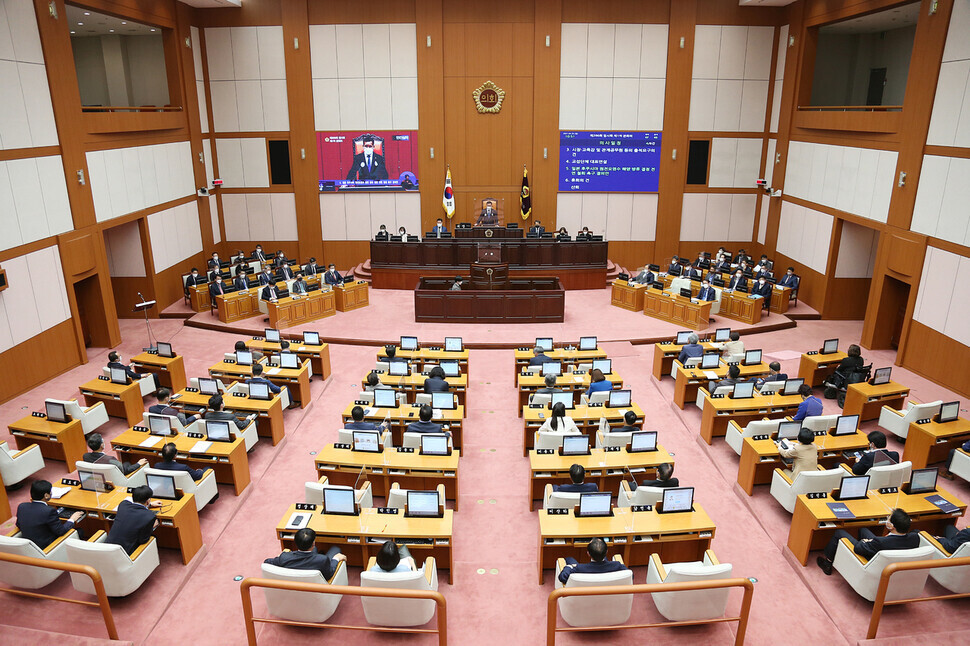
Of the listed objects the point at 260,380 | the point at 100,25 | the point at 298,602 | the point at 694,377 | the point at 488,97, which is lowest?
the point at 298,602

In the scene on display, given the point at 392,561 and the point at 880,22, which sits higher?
the point at 880,22

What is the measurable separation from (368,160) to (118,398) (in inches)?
521

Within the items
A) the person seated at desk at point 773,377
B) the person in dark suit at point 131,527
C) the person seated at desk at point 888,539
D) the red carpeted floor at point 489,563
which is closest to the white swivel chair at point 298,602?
the red carpeted floor at point 489,563

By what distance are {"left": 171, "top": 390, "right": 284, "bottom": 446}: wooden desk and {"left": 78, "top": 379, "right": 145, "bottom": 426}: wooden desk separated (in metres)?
1.17

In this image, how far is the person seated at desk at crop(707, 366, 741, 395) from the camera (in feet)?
35.8

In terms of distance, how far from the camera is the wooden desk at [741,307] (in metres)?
16.8

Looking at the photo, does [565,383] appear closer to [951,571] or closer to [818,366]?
[818,366]

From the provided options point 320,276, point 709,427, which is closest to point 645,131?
point 320,276

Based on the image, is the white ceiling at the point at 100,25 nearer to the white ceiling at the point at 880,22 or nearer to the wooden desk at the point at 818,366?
the wooden desk at the point at 818,366

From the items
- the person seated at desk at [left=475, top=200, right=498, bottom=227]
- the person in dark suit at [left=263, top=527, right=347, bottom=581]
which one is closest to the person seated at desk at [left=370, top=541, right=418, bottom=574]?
the person in dark suit at [left=263, top=527, right=347, bottom=581]

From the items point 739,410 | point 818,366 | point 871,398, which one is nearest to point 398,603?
point 739,410

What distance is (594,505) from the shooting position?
277 inches

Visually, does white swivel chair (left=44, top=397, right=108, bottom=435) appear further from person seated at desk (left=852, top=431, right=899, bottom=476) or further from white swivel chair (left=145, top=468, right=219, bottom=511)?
person seated at desk (left=852, top=431, right=899, bottom=476)

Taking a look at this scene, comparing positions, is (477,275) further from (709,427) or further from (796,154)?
(796,154)
